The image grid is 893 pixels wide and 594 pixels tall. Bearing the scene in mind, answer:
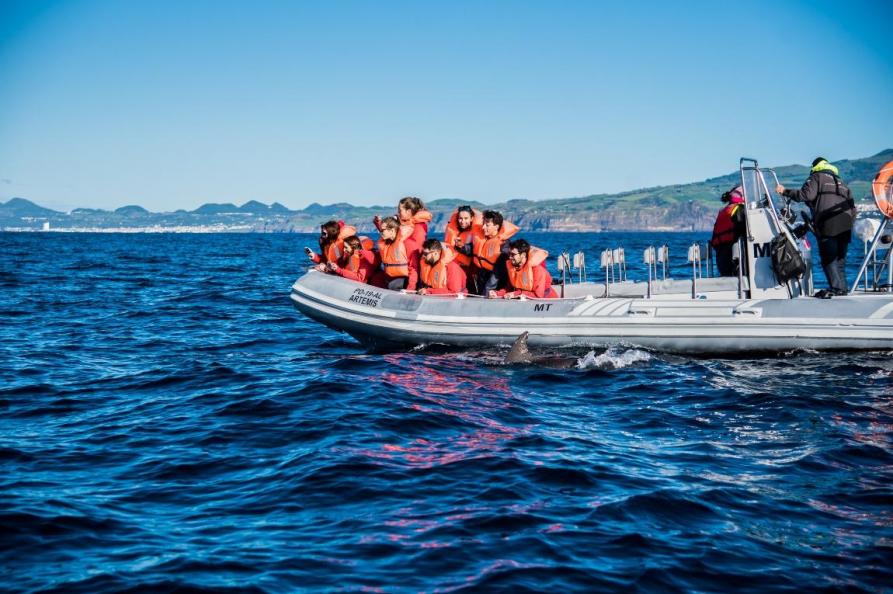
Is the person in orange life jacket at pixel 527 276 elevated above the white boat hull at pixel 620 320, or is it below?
above

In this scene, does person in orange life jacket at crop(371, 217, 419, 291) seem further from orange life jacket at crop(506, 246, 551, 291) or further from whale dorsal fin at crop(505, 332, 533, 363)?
whale dorsal fin at crop(505, 332, 533, 363)

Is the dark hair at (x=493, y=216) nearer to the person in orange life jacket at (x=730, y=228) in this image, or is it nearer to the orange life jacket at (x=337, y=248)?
the orange life jacket at (x=337, y=248)

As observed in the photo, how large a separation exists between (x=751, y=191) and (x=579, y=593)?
9.23 m

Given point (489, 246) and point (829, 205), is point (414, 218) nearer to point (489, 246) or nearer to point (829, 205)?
point (489, 246)

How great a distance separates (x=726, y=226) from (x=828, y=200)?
5.59 ft

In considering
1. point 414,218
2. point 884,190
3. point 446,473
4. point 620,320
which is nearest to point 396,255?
point 414,218

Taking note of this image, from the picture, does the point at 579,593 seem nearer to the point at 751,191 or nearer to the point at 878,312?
the point at 878,312

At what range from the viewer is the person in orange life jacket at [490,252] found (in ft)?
42.5

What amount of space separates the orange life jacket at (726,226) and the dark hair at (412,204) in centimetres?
450

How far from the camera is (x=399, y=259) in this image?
44.1 feet

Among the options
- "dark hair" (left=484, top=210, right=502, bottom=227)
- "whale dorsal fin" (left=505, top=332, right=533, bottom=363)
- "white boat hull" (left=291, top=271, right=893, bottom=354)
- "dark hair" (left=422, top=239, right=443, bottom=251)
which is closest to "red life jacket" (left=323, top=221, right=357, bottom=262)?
"white boat hull" (left=291, top=271, right=893, bottom=354)

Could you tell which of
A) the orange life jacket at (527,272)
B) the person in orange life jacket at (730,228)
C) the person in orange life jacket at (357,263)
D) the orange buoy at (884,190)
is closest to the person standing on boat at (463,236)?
the orange life jacket at (527,272)

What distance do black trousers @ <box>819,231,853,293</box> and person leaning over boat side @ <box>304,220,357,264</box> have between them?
7138 mm

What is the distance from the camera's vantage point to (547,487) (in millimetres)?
6664
